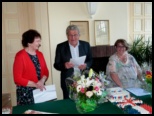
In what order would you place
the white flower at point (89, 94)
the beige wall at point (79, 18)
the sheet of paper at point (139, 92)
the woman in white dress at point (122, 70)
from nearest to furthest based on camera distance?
the white flower at point (89, 94) < the sheet of paper at point (139, 92) < the woman in white dress at point (122, 70) < the beige wall at point (79, 18)

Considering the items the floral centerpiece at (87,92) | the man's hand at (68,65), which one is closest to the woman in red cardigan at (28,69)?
the man's hand at (68,65)

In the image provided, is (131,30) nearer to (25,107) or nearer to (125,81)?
(125,81)

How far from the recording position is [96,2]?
3.50 meters

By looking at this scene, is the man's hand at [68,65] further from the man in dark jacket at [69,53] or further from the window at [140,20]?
the window at [140,20]

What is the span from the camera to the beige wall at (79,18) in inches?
134

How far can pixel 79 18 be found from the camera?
3498mm

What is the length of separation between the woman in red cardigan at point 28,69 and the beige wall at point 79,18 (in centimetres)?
123

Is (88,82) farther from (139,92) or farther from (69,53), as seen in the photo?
(69,53)

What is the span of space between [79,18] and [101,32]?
50cm

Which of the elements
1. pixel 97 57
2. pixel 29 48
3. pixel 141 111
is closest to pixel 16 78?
pixel 29 48

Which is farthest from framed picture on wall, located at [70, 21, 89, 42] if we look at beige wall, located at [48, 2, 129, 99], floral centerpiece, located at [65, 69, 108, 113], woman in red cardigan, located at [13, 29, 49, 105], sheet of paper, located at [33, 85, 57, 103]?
floral centerpiece, located at [65, 69, 108, 113]

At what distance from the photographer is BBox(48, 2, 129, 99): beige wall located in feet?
11.1

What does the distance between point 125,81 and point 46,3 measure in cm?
189

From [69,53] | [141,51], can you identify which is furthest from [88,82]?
[141,51]
